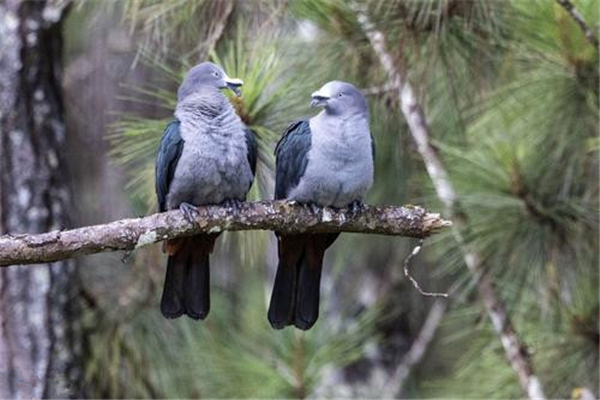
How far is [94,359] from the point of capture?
4.64 meters

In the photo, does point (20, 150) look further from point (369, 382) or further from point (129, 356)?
point (369, 382)

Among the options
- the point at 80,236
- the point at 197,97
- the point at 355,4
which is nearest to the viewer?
the point at 80,236

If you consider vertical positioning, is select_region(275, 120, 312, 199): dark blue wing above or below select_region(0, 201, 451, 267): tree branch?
above

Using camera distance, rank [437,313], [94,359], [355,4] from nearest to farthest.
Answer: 1. [355,4]
2. [94,359]
3. [437,313]

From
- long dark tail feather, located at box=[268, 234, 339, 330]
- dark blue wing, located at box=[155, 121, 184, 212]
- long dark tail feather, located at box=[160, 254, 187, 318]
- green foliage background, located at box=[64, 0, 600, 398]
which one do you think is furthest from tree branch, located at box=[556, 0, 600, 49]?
long dark tail feather, located at box=[160, 254, 187, 318]

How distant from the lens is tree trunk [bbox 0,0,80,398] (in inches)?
166

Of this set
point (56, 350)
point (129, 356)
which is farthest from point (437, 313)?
point (56, 350)

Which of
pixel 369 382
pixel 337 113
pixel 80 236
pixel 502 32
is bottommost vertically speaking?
pixel 369 382

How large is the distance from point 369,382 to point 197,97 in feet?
8.88

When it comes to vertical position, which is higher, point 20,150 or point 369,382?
point 20,150

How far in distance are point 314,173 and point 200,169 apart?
1.07 feet

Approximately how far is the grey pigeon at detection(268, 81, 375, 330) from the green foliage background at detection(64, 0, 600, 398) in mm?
228

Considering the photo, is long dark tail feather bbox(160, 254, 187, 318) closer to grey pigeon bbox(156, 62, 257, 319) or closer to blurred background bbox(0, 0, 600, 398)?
grey pigeon bbox(156, 62, 257, 319)

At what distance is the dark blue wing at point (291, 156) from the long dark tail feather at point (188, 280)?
26cm
